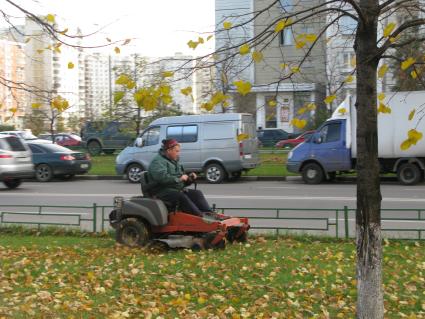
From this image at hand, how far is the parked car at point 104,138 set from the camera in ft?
127

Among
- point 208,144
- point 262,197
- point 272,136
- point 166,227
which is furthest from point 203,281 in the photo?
point 272,136

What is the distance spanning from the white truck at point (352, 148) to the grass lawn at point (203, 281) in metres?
10.8

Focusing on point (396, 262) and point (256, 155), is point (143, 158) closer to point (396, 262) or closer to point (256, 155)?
point (256, 155)

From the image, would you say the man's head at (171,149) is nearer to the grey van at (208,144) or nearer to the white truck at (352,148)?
the white truck at (352,148)

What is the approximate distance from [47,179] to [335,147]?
1120 centimetres

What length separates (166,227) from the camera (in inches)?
363

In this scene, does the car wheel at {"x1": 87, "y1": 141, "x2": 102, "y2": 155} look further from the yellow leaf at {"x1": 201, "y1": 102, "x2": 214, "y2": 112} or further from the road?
the yellow leaf at {"x1": 201, "y1": 102, "x2": 214, "y2": 112}

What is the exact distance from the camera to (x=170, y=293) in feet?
21.5

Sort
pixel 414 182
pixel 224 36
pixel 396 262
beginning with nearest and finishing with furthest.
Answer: pixel 224 36, pixel 396 262, pixel 414 182

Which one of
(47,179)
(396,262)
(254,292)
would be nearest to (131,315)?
(254,292)

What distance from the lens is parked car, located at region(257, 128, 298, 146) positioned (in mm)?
46656

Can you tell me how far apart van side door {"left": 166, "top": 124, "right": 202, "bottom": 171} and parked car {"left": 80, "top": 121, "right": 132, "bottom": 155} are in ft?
52.5

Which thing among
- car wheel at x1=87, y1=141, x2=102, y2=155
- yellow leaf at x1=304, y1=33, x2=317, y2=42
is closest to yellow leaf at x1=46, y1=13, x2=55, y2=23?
yellow leaf at x1=304, y1=33, x2=317, y2=42

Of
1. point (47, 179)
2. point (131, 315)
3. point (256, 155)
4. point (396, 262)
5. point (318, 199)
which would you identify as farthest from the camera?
point (47, 179)
